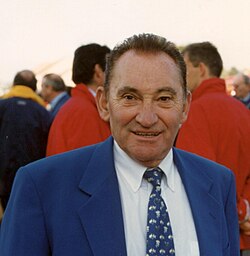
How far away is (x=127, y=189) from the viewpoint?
1697 millimetres

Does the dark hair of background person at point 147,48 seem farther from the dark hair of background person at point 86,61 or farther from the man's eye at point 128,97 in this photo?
the dark hair of background person at point 86,61

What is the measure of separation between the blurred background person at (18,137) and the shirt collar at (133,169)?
2800 millimetres

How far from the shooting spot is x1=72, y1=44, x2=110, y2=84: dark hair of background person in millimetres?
4055

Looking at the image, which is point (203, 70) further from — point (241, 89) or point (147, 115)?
point (241, 89)

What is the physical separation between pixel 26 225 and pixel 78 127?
2179 millimetres

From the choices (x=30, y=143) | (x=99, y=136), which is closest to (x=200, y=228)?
(x=99, y=136)

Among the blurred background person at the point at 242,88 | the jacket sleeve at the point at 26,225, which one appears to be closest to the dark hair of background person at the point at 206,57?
the jacket sleeve at the point at 26,225

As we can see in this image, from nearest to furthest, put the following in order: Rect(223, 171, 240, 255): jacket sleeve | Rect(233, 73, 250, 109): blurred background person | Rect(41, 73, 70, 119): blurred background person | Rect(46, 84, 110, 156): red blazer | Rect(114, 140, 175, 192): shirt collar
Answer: Rect(114, 140, 175, 192): shirt collar → Rect(223, 171, 240, 255): jacket sleeve → Rect(46, 84, 110, 156): red blazer → Rect(41, 73, 70, 119): blurred background person → Rect(233, 73, 250, 109): blurred background person

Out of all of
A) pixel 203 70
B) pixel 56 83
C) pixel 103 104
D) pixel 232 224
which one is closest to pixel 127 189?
pixel 103 104

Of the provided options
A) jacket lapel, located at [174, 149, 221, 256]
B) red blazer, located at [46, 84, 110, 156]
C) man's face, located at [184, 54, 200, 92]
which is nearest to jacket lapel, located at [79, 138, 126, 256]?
jacket lapel, located at [174, 149, 221, 256]

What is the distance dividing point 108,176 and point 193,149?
168 cm

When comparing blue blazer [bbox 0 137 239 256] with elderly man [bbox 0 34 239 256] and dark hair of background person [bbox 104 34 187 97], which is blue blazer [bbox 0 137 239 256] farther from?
dark hair of background person [bbox 104 34 187 97]

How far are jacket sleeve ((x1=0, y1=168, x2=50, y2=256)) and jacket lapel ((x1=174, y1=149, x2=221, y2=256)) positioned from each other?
0.43 metres

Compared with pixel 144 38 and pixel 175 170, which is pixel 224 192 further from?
pixel 144 38
